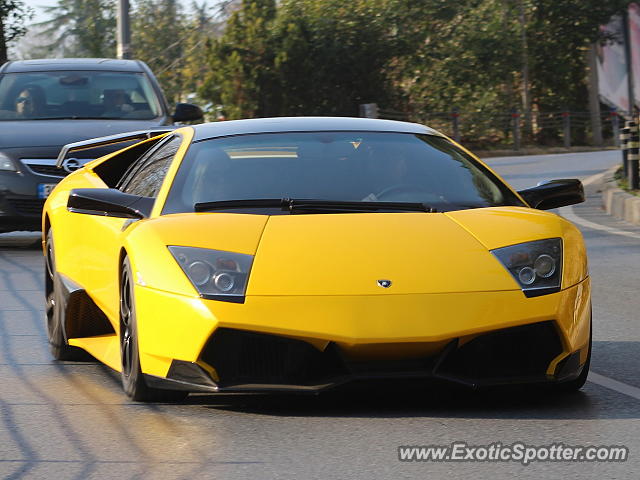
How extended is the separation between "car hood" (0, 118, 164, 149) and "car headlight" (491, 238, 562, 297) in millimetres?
7439

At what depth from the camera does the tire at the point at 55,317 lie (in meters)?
6.81

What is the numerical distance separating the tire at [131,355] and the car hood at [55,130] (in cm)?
665

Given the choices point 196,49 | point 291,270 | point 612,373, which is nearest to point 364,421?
point 291,270

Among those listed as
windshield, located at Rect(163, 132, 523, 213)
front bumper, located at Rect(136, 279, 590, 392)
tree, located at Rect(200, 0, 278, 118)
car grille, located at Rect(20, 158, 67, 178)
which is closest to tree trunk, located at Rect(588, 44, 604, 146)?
tree, located at Rect(200, 0, 278, 118)

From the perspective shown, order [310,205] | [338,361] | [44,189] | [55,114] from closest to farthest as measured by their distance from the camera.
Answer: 1. [338,361]
2. [310,205]
3. [44,189]
4. [55,114]

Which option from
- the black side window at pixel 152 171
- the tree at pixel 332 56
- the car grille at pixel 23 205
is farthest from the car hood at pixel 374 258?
the tree at pixel 332 56

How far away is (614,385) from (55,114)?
8562 mm

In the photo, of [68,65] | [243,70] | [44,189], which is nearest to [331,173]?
[44,189]

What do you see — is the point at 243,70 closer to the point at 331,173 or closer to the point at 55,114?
the point at 55,114

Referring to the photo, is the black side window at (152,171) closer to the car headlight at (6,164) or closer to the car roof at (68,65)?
the car headlight at (6,164)

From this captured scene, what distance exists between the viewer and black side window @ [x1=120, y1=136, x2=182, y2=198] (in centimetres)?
620

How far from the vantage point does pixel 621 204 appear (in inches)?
630

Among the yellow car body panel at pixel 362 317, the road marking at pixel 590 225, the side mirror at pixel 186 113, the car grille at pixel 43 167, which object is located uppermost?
the side mirror at pixel 186 113

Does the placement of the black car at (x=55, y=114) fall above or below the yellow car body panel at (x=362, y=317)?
above
